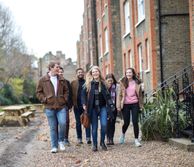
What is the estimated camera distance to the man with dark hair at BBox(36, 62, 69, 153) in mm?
11328

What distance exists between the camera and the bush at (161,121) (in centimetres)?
1268

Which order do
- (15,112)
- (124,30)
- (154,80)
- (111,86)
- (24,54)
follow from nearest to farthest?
(111,86)
(154,80)
(15,112)
(124,30)
(24,54)

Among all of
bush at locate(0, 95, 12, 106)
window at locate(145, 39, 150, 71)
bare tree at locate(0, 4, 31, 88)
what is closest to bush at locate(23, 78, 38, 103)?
bare tree at locate(0, 4, 31, 88)

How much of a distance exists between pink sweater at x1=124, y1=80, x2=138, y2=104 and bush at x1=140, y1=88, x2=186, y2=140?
1.03 m

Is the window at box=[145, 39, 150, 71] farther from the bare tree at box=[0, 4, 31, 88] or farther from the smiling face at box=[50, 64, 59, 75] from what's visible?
the bare tree at box=[0, 4, 31, 88]

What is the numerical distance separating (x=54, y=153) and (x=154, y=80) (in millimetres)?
11170

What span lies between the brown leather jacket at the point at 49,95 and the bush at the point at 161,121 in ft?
8.60

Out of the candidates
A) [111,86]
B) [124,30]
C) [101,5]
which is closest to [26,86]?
[101,5]

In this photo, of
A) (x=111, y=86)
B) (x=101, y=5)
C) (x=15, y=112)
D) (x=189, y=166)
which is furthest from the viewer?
(x=101, y=5)

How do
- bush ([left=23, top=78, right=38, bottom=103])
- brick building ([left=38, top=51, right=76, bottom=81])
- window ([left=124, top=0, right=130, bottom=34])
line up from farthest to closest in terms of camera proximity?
brick building ([left=38, top=51, right=76, bottom=81]) → bush ([left=23, top=78, right=38, bottom=103]) → window ([left=124, top=0, right=130, bottom=34])

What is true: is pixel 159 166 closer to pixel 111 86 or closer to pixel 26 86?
pixel 111 86

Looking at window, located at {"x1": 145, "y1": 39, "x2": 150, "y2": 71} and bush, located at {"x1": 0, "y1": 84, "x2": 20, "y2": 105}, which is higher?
window, located at {"x1": 145, "y1": 39, "x2": 150, "y2": 71}

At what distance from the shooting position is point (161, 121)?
12.8 metres

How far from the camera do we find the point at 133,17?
1041 inches
